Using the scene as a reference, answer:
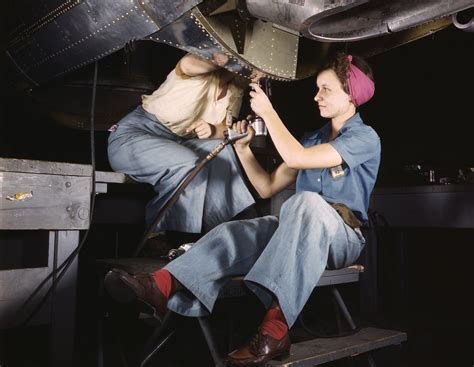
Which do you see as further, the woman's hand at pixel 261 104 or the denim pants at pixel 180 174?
the denim pants at pixel 180 174

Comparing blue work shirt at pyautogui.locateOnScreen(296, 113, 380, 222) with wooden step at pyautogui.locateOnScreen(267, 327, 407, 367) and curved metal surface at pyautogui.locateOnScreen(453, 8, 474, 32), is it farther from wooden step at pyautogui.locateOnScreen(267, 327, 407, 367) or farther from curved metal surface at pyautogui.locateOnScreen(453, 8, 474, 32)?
curved metal surface at pyautogui.locateOnScreen(453, 8, 474, 32)

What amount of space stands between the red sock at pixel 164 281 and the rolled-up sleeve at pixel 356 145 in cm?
86

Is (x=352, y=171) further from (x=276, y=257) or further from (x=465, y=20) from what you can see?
(x=465, y=20)

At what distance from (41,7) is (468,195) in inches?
123

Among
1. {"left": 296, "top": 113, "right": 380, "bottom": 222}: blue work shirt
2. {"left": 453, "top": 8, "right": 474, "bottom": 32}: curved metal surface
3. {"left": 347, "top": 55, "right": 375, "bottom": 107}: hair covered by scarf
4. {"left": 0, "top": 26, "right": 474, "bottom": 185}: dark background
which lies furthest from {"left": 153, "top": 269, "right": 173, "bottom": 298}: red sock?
{"left": 0, "top": 26, "right": 474, "bottom": 185}: dark background

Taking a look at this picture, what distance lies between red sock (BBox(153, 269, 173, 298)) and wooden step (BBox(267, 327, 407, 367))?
0.44 m

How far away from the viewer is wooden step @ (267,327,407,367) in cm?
139

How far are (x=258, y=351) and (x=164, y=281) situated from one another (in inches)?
17.0

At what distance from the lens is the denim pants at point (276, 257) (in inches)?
56.9

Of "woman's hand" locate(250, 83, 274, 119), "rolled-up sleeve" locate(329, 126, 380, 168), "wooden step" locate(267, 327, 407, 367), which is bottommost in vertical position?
"wooden step" locate(267, 327, 407, 367)

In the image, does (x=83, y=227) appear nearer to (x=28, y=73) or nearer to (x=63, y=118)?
(x=28, y=73)

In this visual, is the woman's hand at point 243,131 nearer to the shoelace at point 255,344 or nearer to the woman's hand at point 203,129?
the woman's hand at point 203,129

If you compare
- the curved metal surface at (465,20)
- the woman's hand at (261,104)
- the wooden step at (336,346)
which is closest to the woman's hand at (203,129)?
the woman's hand at (261,104)

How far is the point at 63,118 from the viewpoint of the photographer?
139 inches
